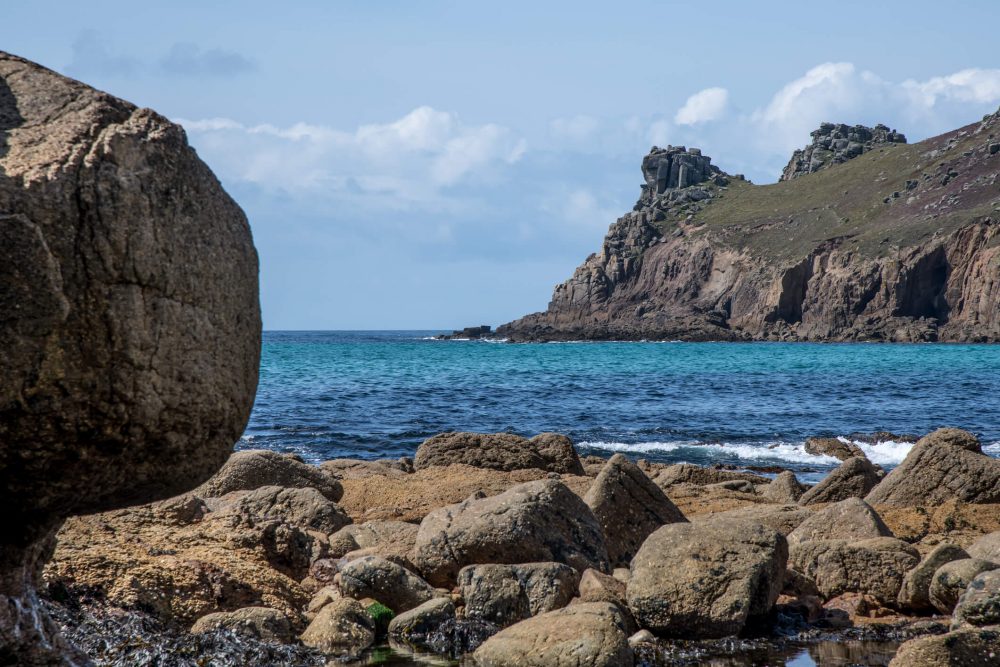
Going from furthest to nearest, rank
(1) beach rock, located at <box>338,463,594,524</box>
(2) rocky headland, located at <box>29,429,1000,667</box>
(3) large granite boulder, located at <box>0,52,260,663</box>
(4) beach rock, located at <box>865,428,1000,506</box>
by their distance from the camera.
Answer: (4) beach rock, located at <box>865,428,1000,506</box> → (1) beach rock, located at <box>338,463,594,524</box> → (2) rocky headland, located at <box>29,429,1000,667</box> → (3) large granite boulder, located at <box>0,52,260,663</box>

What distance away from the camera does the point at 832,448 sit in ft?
77.0

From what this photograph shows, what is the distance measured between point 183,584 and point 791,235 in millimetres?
126368

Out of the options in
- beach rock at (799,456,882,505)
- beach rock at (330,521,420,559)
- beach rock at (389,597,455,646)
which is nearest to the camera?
beach rock at (389,597,455,646)

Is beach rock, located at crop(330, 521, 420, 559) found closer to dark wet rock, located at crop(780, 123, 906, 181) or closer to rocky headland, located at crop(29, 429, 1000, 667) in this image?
rocky headland, located at crop(29, 429, 1000, 667)

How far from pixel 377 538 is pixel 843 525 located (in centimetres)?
462

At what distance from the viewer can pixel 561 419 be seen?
3042cm

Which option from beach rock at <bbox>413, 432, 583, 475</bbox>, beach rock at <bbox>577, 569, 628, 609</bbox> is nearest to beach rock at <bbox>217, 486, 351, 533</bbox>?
beach rock at <bbox>577, 569, 628, 609</bbox>

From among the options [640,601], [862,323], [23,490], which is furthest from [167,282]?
[862,323]

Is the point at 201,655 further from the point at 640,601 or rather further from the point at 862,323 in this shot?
the point at 862,323

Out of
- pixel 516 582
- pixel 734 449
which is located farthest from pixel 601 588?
pixel 734 449

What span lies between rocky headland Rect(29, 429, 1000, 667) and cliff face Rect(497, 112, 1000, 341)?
9916 cm

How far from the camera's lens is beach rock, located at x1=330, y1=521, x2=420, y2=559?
30.3 feet

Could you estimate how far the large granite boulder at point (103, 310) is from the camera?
388 cm

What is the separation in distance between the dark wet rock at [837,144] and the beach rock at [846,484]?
152 m
